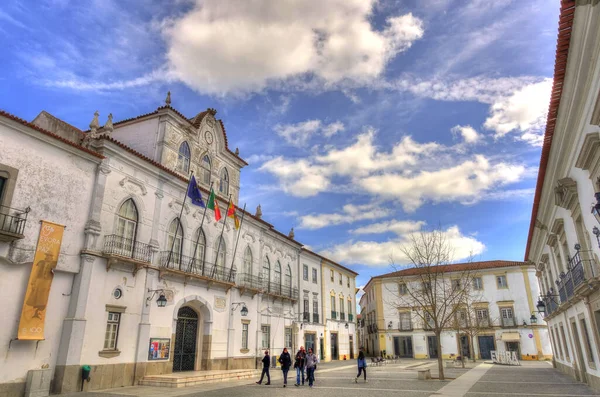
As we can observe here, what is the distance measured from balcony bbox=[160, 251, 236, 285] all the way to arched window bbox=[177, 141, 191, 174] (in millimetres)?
4937

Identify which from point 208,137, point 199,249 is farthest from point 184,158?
point 199,249

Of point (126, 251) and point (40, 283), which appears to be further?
point (126, 251)

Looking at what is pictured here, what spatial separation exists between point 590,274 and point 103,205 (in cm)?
1721

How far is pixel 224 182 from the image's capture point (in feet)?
81.7

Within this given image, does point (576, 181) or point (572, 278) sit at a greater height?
point (576, 181)

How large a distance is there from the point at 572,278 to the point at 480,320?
3103 cm

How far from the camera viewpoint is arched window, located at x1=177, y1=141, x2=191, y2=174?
69.7 feet

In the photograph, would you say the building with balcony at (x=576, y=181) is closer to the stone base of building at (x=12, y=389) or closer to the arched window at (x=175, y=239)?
the arched window at (x=175, y=239)

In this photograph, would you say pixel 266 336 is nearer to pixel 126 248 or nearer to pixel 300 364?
pixel 300 364

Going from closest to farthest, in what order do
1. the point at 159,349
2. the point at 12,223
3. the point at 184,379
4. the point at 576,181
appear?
the point at 576,181, the point at 12,223, the point at 184,379, the point at 159,349

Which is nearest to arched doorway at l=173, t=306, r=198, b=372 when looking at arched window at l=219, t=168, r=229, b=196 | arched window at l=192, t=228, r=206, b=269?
arched window at l=192, t=228, r=206, b=269

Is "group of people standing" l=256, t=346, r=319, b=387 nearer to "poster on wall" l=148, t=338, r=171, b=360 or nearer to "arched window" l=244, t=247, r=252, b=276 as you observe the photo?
"poster on wall" l=148, t=338, r=171, b=360

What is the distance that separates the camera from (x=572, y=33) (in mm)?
7465

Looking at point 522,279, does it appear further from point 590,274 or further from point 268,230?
point 590,274
